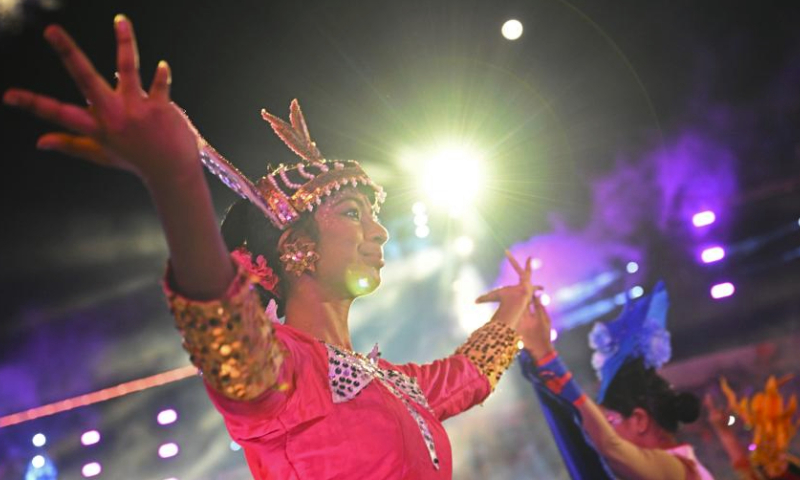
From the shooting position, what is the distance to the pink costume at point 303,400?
1272 mm

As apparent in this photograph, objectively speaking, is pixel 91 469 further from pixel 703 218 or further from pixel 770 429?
pixel 703 218

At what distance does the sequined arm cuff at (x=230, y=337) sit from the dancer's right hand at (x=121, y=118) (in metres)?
0.24

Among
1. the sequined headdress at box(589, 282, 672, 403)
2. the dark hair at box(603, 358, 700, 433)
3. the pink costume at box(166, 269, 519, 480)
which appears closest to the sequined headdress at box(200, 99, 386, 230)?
the pink costume at box(166, 269, 519, 480)

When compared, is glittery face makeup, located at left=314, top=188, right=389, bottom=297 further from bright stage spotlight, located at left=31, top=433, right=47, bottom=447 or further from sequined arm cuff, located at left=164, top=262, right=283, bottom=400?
bright stage spotlight, located at left=31, top=433, right=47, bottom=447

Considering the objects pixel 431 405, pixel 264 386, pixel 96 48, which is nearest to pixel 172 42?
pixel 96 48

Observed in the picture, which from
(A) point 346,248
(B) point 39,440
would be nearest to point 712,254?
(A) point 346,248

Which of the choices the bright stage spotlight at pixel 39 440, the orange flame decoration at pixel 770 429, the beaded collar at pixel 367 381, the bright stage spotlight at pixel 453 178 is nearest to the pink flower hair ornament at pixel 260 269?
the beaded collar at pixel 367 381

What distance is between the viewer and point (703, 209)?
802 centimetres

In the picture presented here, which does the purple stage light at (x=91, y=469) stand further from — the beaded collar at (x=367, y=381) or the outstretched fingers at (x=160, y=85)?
the outstretched fingers at (x=160, y=85)

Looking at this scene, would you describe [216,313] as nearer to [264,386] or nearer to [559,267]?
[264,386]

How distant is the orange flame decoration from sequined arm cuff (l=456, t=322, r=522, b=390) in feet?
8.14

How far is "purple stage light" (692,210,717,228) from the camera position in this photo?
316 inches

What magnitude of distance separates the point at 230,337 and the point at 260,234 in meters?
0.93

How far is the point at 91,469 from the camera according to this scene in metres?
8.48
